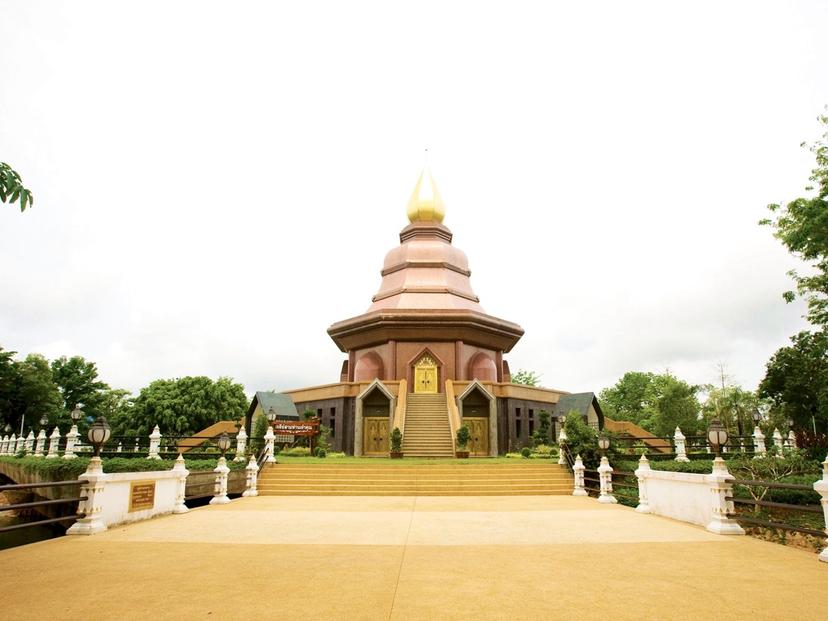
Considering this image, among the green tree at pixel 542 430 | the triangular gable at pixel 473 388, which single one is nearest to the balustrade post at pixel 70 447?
the triangular gable at pixel 473 388

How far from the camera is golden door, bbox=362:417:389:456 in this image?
88.2 feet

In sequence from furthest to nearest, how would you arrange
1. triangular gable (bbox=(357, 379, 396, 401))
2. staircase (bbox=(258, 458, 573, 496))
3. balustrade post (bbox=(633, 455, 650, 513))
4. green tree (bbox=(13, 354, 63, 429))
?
green tree (bbox=(13, 354, 63, 429)) → triangular gable (bbox=(357, 379, 396, 401)) → staircase (bbox=(258, 458, 573, 496)) → balustrade post (bbox=(633, 455, 650, 513))

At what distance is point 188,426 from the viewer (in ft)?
145

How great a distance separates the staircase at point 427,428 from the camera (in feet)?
81.8

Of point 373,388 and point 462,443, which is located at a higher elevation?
point 373,388

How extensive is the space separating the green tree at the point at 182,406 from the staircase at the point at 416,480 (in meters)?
28.4

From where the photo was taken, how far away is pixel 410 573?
643 centimetres

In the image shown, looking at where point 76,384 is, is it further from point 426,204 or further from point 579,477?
point 579,477

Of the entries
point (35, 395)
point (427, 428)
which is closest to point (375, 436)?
point (427, 428)

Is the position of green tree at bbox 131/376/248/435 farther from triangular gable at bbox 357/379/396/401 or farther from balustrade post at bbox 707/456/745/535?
balustrade post at bbox 707/456/745/535

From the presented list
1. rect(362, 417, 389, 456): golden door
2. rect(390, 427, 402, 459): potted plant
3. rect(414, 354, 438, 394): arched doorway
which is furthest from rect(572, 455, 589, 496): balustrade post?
rect(414, 354, 438, 394): arched doorway

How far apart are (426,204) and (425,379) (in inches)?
548

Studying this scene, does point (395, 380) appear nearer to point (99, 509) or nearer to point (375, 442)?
point (375, 442)

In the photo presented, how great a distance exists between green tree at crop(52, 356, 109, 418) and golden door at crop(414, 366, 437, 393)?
41.3m
